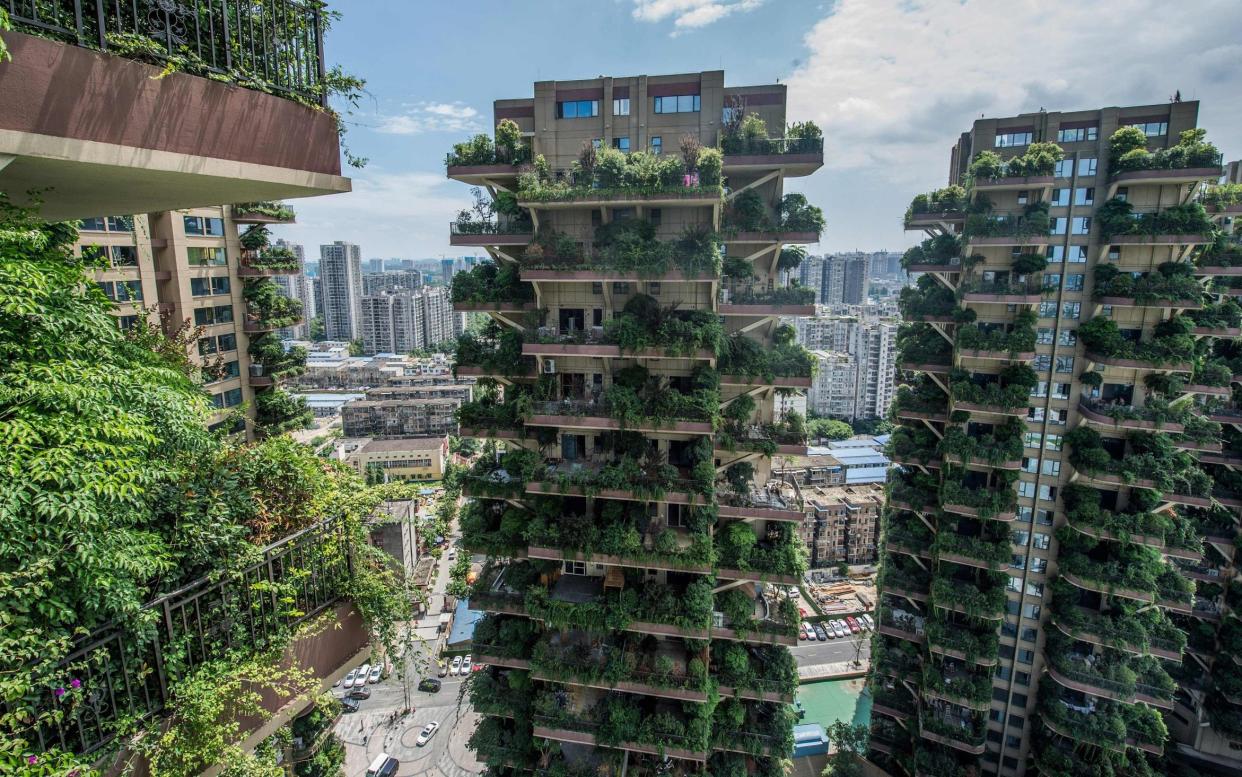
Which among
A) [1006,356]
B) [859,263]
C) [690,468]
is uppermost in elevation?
[859,263]

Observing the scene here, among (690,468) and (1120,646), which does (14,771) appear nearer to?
→ (690,468)

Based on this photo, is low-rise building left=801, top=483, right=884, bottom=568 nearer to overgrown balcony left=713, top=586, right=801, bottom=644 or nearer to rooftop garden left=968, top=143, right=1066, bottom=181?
rooftop garden left=968, top=143, right=1066, bottom=181

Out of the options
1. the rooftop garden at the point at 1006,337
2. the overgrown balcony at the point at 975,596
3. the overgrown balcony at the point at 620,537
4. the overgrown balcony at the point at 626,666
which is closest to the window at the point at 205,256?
the overgrown balcony at the point at 620,537

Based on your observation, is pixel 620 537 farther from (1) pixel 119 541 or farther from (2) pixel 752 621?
(1) pixel 119 541

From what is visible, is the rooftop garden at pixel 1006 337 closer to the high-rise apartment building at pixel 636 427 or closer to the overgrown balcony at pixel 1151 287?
the overgrown balcony at pixel 1151 287

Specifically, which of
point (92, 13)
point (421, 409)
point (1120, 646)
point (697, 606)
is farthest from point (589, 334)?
point (421, 409)

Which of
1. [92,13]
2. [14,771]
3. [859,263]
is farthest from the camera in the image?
[859,263]

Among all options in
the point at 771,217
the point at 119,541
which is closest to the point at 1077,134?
the point at 771,217
